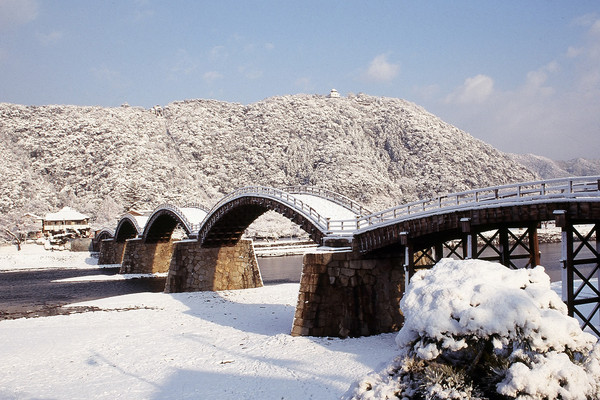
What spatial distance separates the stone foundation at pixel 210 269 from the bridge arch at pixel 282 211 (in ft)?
3.70

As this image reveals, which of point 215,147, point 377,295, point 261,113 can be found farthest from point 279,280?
point 261,113

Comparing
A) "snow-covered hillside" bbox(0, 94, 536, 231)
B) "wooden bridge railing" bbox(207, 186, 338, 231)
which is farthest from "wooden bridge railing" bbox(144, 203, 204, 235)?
"snow-covered hillside" bbox(0, 94, 536, 231)

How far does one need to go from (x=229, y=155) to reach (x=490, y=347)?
129662 mm

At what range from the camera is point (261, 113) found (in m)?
154

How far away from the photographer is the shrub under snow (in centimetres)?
512

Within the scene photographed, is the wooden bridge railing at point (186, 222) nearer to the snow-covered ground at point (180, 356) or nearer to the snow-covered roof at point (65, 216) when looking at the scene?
the snow-covered ground at point (180, 356)

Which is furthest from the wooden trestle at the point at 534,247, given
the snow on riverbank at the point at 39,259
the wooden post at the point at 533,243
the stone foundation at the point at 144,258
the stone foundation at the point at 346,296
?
the snow on riverbank at the point at 39,259

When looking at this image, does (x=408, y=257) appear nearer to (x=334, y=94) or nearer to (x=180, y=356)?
(x=180, y=356)

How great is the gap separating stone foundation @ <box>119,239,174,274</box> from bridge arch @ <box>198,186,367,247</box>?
19.0m

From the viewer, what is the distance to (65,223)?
9269 cm

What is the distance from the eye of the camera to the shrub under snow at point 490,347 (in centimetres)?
512

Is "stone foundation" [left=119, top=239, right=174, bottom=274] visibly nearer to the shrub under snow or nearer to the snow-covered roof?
the snow-covered roof

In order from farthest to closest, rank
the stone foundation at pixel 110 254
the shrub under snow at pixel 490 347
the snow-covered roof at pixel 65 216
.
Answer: the snow-covered roof at pixel 65 216 → the stone foundation at pixel 110 254 → the shrub under snow at pixel 490 347

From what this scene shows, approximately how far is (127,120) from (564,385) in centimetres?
15544
